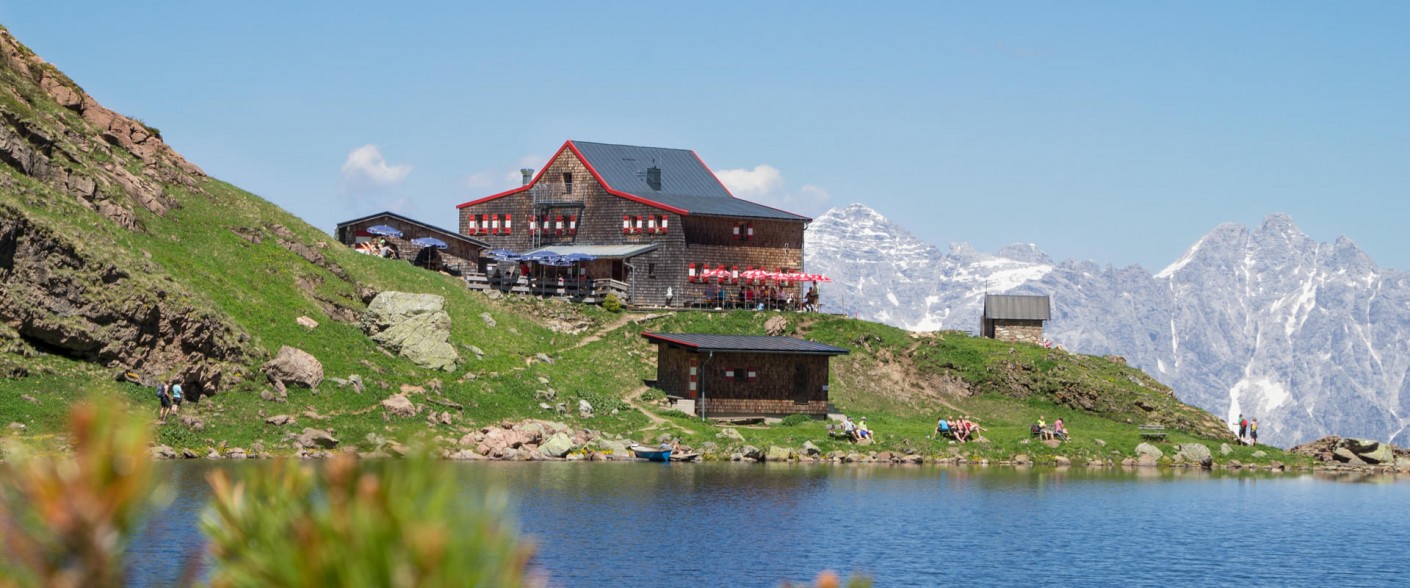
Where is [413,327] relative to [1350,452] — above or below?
above

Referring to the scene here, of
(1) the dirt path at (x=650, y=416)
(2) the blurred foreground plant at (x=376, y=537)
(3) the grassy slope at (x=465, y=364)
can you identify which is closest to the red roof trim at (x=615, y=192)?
(3) the grassy slope at (x=465, y=364)

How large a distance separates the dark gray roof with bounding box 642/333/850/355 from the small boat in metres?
9.41

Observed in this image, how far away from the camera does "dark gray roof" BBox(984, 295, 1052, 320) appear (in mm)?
100125

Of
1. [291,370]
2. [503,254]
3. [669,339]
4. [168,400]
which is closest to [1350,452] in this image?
[669,339]

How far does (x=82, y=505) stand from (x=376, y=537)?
1489mm

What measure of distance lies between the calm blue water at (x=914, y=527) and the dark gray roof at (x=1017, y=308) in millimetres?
31769

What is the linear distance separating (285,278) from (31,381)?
66.6 feet

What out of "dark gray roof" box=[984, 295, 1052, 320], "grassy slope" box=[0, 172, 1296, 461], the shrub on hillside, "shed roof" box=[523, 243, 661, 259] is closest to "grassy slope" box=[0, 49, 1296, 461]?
"grassy slope" box=[0, 172, 1296, 461]

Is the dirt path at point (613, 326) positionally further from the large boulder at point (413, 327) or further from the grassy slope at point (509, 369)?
the large boulder at point (413, 327)

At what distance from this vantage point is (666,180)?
110m

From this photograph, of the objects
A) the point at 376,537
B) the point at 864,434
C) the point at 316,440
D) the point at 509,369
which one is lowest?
the point at 316,440

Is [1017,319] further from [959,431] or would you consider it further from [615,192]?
[959,431]

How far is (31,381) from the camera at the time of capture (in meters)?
54.4

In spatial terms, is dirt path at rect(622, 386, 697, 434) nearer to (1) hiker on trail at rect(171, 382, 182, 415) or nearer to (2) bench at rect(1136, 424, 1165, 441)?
(1) hiker on trail at rect(171, 382, 182, 415)
